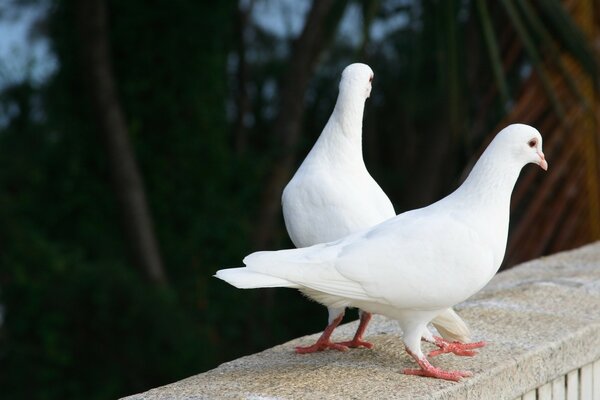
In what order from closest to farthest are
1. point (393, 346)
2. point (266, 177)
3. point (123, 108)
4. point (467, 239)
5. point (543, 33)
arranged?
point (467, 239) → point (393, 346) → point (543, 33) → point (123, 108) → point (266, 177)

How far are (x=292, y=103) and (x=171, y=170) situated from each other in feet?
3.67

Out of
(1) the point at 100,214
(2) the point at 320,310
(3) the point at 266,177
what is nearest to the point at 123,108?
(1) the point at 100,214

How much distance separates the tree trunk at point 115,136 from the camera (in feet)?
20.9

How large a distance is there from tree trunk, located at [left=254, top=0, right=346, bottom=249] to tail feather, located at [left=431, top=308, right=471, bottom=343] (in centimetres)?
426

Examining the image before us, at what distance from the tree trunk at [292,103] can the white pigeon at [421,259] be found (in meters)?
4.31

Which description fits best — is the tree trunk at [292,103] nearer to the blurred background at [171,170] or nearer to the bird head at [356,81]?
the blurred background at [171,170]

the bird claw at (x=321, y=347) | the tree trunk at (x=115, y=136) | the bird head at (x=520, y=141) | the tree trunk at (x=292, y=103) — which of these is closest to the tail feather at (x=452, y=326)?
the bird claw at (x=321, y=347)

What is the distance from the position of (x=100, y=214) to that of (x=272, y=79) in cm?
342

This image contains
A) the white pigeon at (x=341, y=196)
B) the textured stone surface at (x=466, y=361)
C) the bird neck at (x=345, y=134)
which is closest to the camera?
the textured stone surface at (x=466, y=361)

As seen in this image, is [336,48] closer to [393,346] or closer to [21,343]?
[21,343]

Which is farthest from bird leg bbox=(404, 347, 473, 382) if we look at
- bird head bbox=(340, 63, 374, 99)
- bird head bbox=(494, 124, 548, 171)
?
bird head bbox=(340, 63, 374, 99)

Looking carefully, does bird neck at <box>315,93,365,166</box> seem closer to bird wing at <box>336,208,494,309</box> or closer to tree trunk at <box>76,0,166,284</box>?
bird wing at <box>336,208,494,309</box>

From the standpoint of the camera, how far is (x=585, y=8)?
219 inches

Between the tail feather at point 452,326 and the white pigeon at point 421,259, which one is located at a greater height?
the white pigeon at point 421,259
